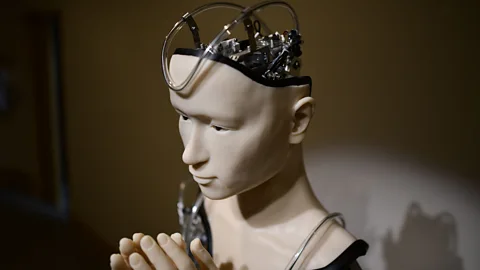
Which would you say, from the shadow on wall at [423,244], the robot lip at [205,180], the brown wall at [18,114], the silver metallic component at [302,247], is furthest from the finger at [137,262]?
the brown wall at [18,114]

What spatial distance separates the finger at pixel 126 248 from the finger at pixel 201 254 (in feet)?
0.32

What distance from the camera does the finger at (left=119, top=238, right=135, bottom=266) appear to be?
65 cm

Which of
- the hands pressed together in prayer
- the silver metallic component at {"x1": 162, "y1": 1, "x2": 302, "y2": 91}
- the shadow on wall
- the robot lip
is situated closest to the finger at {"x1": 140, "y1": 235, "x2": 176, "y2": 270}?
the hands pressed together in prayer

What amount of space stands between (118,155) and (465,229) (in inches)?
48.5

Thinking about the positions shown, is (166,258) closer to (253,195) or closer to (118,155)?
(253,195)

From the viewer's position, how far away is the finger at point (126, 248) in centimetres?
65

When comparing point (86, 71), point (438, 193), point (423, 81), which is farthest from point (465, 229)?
point (86, 71)

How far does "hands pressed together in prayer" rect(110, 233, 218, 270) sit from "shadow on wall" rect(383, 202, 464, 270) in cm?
66

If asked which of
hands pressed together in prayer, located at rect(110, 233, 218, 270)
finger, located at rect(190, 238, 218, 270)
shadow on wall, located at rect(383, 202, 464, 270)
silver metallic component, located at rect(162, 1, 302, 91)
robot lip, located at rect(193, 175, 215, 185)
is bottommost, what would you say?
shadow on wall, located at rect(383, 202, 464, 270)

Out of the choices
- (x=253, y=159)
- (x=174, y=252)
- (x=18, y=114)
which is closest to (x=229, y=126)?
(x=253, y=159)

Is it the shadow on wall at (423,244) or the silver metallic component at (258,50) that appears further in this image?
the shadow on wall at (423,244)

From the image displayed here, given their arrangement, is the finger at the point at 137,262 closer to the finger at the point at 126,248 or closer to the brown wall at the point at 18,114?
the finger at the point at 126,248

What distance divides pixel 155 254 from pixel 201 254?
0.28ft

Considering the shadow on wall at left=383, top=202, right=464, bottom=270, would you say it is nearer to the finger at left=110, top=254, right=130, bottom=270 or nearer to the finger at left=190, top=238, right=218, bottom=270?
the finger at left=190, top=238, right=218, bottom=270
